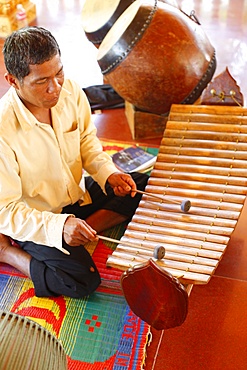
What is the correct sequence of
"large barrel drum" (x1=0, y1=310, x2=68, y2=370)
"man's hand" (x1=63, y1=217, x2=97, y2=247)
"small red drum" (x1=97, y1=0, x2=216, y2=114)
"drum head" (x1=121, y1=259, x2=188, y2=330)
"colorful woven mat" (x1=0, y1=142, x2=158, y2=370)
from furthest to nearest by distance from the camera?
"small red drum" (x1=97, y1=0, x2=216, y2=114) → "colorful woven mat" (x1=0, y1=142, x2=158, y2=370) → "man's hand" (x1=63, y1=217, x2=97, y2=247) → "drum head" (x1=121, y1=259, x2=188, y2=330) → "large barrel drum" (x1=0, y1=310, x2=68, y2=370)

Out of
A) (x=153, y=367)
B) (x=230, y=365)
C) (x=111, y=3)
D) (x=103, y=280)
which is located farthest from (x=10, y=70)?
(x=111, y=3)

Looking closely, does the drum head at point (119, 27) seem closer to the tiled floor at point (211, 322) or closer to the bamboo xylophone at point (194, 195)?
the tiled floor at point (211, 322)

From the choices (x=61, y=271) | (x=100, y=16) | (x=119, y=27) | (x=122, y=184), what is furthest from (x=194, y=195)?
(x=100, y=16)

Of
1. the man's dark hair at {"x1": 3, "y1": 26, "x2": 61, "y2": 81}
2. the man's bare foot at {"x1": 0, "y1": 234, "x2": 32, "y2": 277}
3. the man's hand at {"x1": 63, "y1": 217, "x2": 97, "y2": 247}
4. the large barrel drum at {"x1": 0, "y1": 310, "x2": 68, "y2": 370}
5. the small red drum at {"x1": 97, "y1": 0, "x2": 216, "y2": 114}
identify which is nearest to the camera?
the large barrel drum at {"x1": 0, "y1": 310, "x2": 68, "y2": 370}

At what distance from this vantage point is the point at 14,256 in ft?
8.03

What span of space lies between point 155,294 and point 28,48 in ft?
2.94

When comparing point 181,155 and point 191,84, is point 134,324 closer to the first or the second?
point 181,155

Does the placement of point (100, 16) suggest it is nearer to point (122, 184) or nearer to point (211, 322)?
point (122, 184)

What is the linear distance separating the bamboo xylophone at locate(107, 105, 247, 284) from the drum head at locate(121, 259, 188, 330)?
12cm

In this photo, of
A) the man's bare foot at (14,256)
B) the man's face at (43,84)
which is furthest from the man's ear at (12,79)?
the man's bare foot at (14,256)

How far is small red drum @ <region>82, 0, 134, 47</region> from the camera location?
3512mm

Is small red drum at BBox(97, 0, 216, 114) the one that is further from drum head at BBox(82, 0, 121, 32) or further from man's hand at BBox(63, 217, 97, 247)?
man's hand at BBox(63, 217, 97, 247)

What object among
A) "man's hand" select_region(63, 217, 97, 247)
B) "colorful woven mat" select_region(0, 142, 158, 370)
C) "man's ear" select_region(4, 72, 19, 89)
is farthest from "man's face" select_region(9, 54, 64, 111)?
"colorful woven mat" select_region(0, 142, 158, 370)

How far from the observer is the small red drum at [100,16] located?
138 inches
